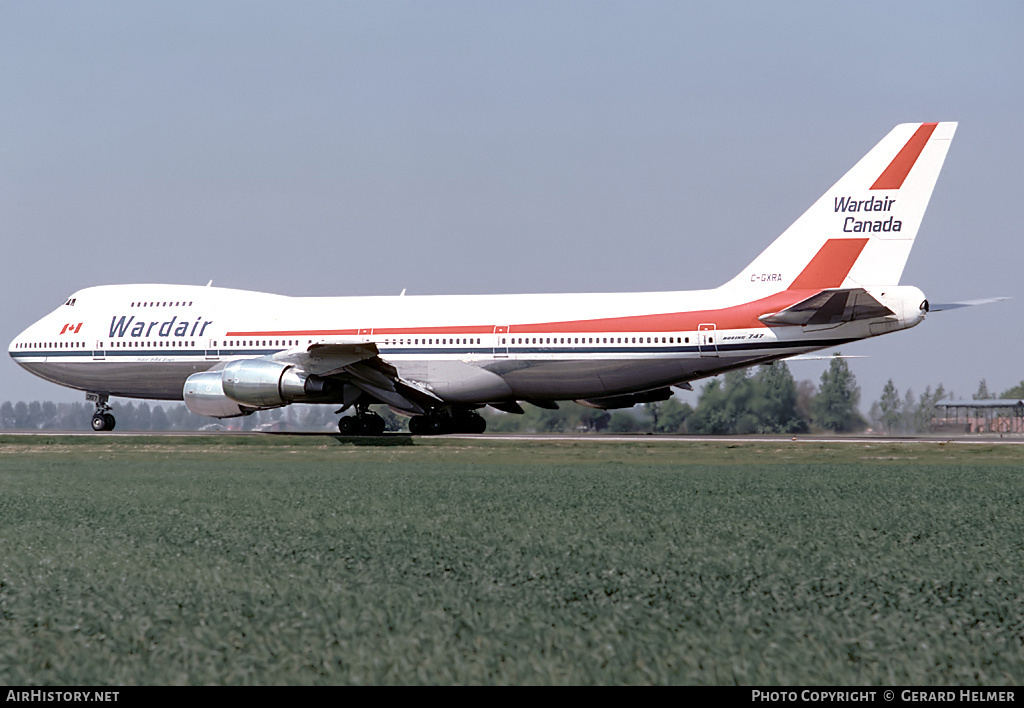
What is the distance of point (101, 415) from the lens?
37031 millimetres

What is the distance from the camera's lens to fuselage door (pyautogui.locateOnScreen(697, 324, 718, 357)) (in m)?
29.1

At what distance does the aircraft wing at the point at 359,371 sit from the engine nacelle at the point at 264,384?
2.03 ft

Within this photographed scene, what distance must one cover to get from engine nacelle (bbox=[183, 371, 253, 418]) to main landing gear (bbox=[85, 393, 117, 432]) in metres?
7.82

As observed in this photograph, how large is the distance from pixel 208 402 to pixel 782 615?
89.0ft

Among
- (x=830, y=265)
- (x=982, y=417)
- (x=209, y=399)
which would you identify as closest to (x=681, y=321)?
(x=830, y=265)

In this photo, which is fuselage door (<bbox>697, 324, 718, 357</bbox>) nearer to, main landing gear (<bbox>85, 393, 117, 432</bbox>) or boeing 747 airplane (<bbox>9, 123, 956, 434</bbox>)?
boeing 747 airplane (<bbox>9, 123, 956, 434</bbox>)

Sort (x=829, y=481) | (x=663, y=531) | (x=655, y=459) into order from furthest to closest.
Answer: (x=655, y=459) < (x=829, y=481) < (x=663, y=531)

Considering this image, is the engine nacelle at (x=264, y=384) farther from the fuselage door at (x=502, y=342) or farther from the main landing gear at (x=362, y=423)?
Result: the fuselage door at (x=502, y=342)

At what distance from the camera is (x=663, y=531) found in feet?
25.0

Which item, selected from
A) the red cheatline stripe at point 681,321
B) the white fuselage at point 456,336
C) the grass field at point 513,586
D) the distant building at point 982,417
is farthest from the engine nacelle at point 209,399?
the distant building at point 982,417

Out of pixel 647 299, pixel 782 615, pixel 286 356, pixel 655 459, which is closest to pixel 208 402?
pixel 286 356

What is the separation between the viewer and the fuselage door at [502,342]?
31.1 meters

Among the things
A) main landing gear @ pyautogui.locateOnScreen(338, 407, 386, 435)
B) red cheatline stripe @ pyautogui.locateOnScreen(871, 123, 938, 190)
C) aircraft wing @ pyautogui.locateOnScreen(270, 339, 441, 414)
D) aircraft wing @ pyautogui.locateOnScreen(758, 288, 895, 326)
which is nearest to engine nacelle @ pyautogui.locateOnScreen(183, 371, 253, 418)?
aircraft wing @ pyautogui.locateOnScreen(270, 339, 441, 414)
